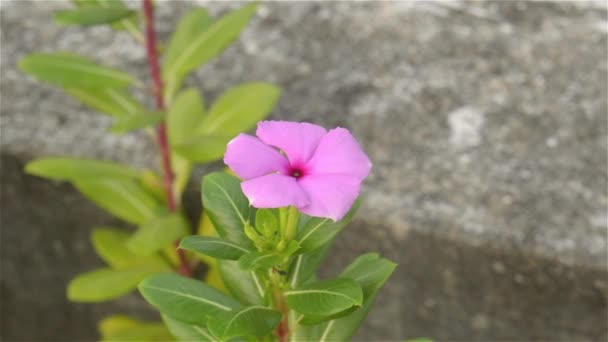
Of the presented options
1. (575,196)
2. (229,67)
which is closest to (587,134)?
(575,196)

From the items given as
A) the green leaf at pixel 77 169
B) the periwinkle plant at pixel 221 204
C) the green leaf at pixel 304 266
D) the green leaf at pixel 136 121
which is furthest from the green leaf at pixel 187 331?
the green leaf at pixel 77 169

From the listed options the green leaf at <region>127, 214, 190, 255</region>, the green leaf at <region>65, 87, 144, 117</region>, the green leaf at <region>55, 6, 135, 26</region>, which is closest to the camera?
the green leaf at <region>55, 6, 135, 26</region>

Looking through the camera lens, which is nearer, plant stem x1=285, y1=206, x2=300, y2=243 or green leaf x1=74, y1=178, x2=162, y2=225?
plant stem x1=285, y1=206, x2=300, y2=243

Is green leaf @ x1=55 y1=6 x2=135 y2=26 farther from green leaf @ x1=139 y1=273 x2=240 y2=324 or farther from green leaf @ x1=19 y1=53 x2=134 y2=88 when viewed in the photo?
green leaf @ x1=139 y1=273 x2=240 y2=324

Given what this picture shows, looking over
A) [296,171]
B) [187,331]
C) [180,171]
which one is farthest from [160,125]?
[296,171]

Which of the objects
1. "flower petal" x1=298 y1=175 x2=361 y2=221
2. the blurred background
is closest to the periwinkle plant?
"flower petal" x1=298 y1=175 x2=361 y2=221

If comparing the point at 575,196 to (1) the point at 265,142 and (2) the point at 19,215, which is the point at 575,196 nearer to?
(1) the point at 265,142

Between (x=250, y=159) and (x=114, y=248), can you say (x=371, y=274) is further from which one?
(x=114, y=248)
